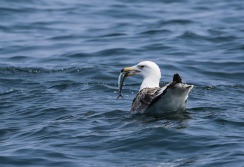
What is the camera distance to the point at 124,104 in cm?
1373

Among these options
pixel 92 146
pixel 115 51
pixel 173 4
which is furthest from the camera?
pixel 173 4

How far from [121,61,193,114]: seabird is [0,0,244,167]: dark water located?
23 cm

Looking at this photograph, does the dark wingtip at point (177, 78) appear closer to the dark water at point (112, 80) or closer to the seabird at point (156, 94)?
the seabird at point (156, 94)

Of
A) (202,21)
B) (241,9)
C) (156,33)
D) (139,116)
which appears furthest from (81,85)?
(241,9)

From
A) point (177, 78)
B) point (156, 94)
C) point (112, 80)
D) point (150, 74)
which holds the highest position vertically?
point (177, 78)

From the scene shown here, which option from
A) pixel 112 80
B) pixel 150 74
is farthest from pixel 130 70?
pixel 112 80

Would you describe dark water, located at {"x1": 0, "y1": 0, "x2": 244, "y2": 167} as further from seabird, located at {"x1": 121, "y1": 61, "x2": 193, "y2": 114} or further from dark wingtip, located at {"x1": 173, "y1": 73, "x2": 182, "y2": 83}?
dark wingtip, located at {"x1": 173, "y1": 73, "x2": 182, "y2": 83}

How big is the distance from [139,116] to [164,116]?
0.42m

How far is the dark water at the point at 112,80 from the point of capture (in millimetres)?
10336

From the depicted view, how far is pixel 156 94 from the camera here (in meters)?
12.3

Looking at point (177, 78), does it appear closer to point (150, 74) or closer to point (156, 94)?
point (156, 94)

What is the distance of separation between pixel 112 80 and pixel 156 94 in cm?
389

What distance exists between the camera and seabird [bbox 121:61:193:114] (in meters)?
11.7

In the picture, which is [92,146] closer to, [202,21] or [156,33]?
[156,33]
